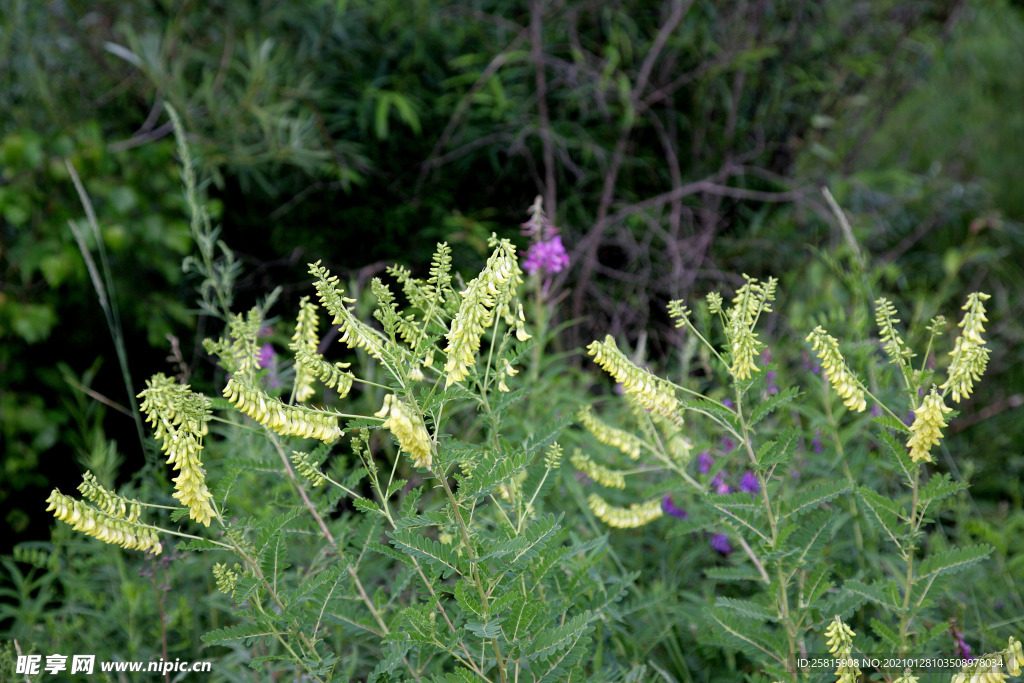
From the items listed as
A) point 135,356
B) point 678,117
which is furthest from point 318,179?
point 678,117

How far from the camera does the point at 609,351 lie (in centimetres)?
134

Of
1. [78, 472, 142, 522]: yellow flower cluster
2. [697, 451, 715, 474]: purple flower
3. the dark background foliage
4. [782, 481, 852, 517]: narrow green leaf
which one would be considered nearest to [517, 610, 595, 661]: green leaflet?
[782, 481, 852, 517]: narrow green leaf

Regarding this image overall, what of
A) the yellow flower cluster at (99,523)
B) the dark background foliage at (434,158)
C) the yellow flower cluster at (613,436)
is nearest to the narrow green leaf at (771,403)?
the yellow flower cluster at (613,436)

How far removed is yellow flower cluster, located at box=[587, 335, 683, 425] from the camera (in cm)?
134

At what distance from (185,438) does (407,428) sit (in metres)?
0.38

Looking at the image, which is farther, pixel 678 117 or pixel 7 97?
pixel 678 117

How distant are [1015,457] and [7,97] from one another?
4.77m

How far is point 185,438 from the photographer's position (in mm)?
1195

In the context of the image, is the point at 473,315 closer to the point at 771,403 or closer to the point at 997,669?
the point at 771,403

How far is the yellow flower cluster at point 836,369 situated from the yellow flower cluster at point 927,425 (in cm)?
9

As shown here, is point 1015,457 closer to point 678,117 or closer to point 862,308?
point 862,308

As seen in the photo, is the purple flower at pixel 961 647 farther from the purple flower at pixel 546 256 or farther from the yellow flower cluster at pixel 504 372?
the purple flower at pixel 546 256

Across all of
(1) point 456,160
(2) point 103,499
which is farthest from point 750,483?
(1) point 456,160

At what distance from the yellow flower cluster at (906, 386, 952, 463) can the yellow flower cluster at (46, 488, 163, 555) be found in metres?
1.29
